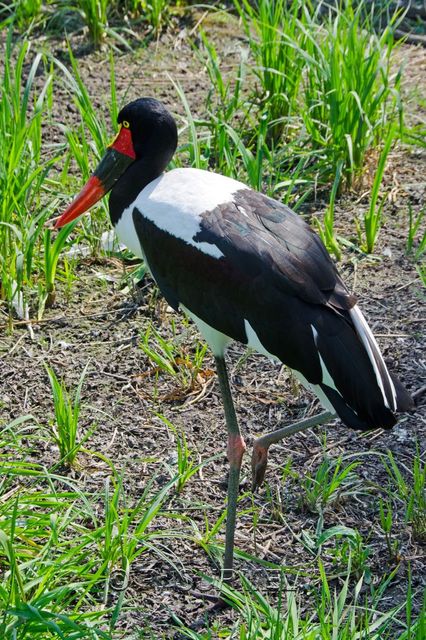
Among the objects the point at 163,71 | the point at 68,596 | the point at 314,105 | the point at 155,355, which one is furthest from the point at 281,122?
the point at 68,596

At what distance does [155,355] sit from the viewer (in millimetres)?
4363

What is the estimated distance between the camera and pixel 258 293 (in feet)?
11.4

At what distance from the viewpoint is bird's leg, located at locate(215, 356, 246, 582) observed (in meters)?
3.55

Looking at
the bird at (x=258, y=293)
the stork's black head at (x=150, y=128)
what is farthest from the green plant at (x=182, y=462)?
the stork's black head at (x=150, y=128)

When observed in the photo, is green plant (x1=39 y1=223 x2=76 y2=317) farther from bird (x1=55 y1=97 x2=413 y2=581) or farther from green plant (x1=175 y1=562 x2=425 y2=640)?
green plant (x1=175 y1=562 x2=425 y2=640)

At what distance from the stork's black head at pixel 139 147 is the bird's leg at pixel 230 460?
76cm

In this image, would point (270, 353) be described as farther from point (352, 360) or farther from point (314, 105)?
point (314, 105)

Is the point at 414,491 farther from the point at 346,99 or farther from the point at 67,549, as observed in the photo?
the point at 346,99

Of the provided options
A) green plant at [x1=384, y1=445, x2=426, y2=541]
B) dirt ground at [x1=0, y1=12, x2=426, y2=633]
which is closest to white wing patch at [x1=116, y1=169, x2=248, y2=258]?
dirt ground at [x1=0, y1=12, x2=426, y2=633]

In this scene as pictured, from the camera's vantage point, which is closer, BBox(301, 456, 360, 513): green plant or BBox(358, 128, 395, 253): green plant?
BBox(301, 456, 360, 513): green plant

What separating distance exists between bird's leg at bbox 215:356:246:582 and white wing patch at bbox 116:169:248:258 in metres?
0.40

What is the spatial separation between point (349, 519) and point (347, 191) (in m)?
2.13

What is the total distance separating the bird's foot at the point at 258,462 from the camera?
3695 millimetres

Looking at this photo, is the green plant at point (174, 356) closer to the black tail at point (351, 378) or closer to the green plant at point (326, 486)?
the green plant at point (326, 486)
